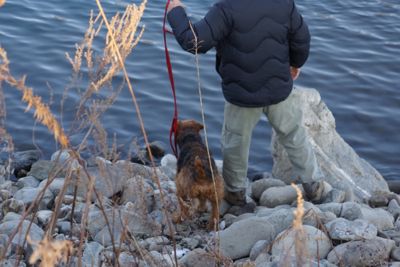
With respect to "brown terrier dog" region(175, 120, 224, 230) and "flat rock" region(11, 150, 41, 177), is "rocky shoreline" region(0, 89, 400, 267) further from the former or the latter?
"brown terrier dog" region(175, 120, 224, 230)

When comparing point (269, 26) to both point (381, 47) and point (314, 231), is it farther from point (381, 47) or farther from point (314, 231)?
point (381, 47)

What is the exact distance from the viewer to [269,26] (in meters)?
6.39

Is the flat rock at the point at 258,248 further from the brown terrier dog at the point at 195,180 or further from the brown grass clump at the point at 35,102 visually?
the brown grass clump at the point at 35,102

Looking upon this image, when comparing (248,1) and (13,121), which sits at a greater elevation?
(248,1)

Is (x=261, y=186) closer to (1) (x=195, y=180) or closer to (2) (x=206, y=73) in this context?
(1) (x=195, y=180)

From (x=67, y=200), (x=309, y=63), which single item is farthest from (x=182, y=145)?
(x=309, y=63)

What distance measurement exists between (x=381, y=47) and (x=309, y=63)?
1.53 m

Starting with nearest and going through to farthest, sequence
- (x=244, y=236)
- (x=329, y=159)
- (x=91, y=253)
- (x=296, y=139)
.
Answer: (x=91, y=253)
(x=244, y=236)
(x=296, y=139)
(x=329, y=159)

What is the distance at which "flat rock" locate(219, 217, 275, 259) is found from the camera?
575 centimetres

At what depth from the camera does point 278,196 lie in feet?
24.2

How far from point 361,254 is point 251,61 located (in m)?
1.93

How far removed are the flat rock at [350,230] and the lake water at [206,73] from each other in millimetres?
3909

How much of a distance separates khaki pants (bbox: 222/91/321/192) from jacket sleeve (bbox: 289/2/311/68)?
0.33 meters

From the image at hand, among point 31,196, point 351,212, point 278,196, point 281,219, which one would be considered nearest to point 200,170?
point 281,219
